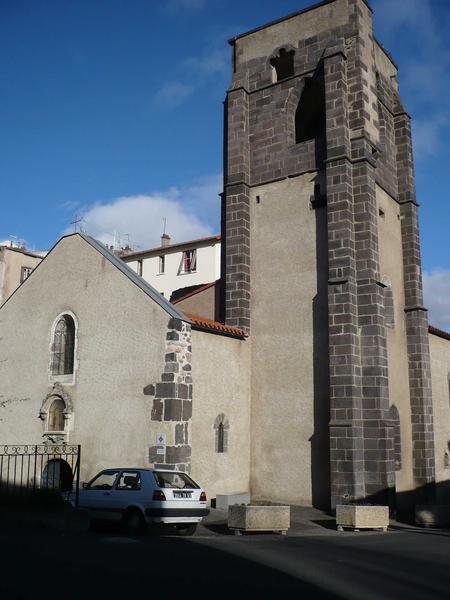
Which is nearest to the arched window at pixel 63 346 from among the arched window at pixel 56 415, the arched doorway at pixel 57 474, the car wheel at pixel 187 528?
the arched window at pixel 56 415

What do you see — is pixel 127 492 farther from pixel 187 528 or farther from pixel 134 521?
pixel 187 528

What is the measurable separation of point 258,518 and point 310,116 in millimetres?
14381

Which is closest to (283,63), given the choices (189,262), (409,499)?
(409,499)

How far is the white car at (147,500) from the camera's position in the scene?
12.1 metres

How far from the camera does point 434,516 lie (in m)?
16.0

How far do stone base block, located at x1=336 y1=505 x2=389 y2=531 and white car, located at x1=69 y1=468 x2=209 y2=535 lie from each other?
3537 millimetres

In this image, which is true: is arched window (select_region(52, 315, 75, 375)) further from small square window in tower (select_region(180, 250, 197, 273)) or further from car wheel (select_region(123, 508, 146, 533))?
small square window in tower (select_region(180, 250, 197, 273))

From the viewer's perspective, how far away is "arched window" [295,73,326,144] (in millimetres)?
21359

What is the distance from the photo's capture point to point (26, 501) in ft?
53.0

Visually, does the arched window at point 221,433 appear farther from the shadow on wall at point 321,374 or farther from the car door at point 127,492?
the car door at point 127,492

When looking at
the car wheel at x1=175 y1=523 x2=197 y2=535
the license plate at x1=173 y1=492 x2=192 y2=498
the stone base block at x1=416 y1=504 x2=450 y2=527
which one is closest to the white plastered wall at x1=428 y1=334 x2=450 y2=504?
the stone base block at x1=416 y1=504 x2=450 y2=527

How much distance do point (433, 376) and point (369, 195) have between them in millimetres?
8844

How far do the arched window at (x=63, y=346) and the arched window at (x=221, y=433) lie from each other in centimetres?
446

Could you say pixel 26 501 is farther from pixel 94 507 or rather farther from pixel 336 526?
pixel 336 526
